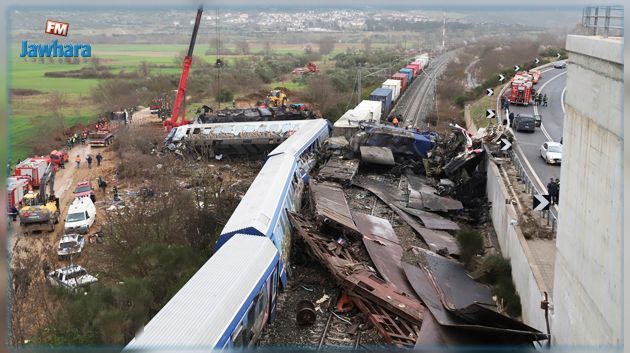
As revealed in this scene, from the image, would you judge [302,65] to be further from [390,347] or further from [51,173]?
[390,347]

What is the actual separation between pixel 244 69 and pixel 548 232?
50530 mm

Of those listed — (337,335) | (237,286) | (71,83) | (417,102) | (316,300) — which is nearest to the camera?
(237,286)

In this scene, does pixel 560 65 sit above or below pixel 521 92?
above

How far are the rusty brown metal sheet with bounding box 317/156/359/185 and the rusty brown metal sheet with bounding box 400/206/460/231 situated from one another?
2177mm

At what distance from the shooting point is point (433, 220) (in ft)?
51.9

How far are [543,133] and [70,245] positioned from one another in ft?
58.6

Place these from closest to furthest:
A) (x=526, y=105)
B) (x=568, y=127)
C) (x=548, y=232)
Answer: (x=568, y=127), (x=548, y=232), (x=526, y=105)

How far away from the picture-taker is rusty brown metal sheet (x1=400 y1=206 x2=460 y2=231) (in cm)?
1545

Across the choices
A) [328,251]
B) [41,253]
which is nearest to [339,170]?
[328,251]

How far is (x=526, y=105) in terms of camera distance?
102 ft

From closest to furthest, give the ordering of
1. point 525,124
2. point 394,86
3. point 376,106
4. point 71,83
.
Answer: point 525,124
point 376,106
point 71,83
point 394,86

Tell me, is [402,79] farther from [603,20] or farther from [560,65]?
[603,20]

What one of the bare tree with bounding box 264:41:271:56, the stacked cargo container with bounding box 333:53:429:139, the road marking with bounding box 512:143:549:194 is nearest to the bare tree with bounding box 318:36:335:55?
the bare tree with bounding box 264:41:271:56

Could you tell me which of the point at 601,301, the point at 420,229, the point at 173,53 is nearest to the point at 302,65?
the point at 173,53
